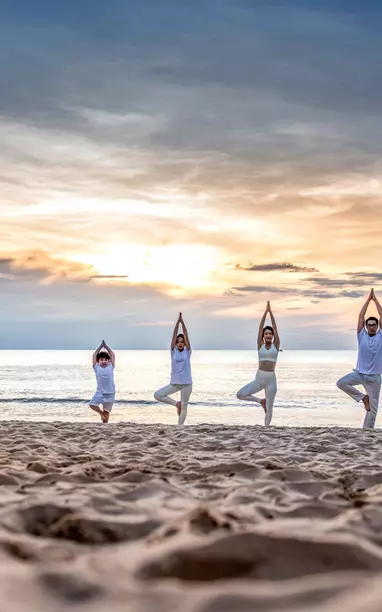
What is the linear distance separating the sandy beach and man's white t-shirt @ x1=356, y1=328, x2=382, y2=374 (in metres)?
6.74

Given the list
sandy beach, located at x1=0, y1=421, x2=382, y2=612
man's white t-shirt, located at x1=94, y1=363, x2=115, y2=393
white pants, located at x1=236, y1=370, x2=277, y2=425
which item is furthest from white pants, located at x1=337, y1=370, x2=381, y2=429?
sandy beach, located at x1=0, y1=421, x2=382, y2=612

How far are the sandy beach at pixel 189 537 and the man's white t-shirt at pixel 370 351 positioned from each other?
22.1 feet

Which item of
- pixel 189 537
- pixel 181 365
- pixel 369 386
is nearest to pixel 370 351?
pixel 369 386

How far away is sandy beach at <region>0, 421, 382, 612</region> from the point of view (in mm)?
2004

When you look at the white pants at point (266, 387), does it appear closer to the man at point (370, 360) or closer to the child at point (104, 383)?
the man at point (370, 360)

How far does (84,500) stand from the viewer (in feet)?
11.1

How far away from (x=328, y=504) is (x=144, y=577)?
163 cm

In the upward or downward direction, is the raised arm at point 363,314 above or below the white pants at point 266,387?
above

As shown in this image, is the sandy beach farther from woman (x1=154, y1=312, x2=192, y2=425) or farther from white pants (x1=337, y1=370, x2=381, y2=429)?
woman (x1=154, y1=312, x2=192, y2=425)

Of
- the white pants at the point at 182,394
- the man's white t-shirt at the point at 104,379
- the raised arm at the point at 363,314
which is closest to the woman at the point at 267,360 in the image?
the white pants at the point at 182,394

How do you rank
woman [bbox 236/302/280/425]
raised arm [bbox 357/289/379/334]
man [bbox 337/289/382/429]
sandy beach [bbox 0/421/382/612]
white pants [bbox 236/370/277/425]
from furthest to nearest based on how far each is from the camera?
white pants [bbox 236/370/277/425] → woman [bbox 236/302/280/425] → man [bbox 337/289/382/429] → raised arm [bbox 357/289/379/334] → sandy beach [bbox 0/421/382/612]

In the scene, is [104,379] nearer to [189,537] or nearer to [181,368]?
[181,368]

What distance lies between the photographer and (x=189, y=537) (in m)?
2.58

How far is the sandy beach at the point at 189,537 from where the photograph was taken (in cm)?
200
